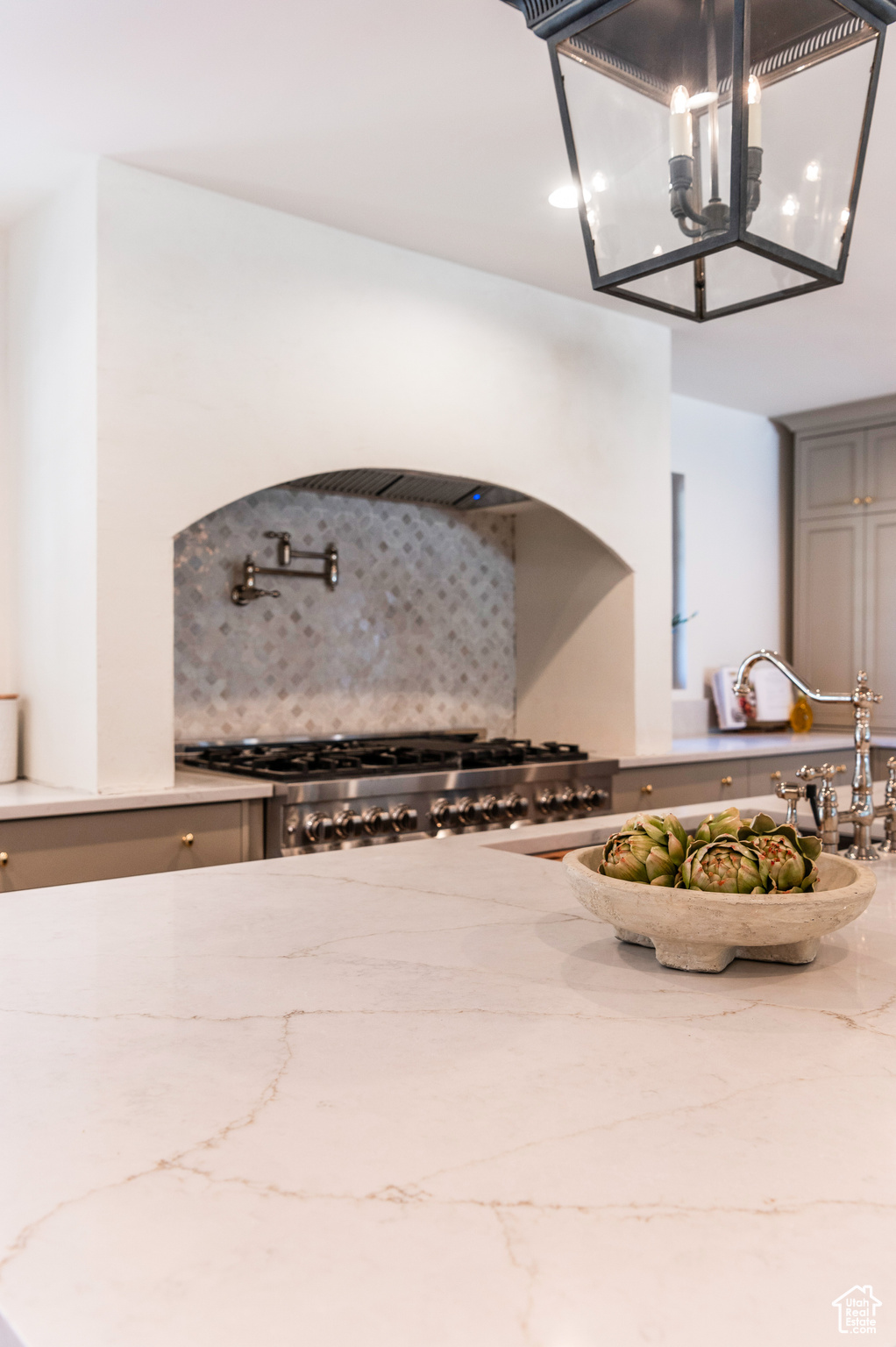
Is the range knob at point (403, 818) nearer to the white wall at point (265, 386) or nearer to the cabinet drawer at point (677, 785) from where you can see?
the white wall at point (265, 386)

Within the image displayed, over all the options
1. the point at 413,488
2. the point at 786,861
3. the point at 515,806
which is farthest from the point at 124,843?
the point at 786,861

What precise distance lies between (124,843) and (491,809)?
113cm

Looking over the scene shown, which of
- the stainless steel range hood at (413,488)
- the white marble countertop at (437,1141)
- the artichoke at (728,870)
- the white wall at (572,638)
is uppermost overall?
the stainless steel range hood at (413,488)

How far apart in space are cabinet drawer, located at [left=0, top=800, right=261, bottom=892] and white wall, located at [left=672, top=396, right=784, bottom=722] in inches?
111

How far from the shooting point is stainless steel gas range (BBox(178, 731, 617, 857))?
9.05 ft

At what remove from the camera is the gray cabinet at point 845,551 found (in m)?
4.96

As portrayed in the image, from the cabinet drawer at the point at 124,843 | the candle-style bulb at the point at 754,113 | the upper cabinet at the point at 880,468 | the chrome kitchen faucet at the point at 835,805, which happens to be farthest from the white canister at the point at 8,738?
the upper cabinet at the point at 880,468

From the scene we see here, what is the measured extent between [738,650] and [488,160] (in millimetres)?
3222

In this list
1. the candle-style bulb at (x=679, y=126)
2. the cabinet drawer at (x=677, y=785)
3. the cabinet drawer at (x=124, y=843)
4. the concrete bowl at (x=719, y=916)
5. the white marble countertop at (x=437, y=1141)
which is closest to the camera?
the white marble countertop at (x=437, y=1141)

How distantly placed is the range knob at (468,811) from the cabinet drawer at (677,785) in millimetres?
686

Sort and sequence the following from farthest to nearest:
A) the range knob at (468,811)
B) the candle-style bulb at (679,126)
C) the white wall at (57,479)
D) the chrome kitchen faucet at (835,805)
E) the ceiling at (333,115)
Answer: the range knob at (468,811)
the white wall at (57,479)
the ceiling at (333,115)
the chrome kitchen faucet at (835,805)
the candle-style bulb at (679,126)

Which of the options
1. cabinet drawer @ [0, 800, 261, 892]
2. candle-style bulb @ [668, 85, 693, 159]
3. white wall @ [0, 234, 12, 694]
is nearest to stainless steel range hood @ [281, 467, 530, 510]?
white wall @ [0, 234, 12, 694]

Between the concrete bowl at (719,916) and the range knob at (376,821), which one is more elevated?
the concrete bowl at (719,916)

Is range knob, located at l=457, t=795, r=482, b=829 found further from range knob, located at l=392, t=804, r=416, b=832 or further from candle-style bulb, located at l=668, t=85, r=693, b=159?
candle-style bulb, located at l=668, t=85, r=693, b=159
